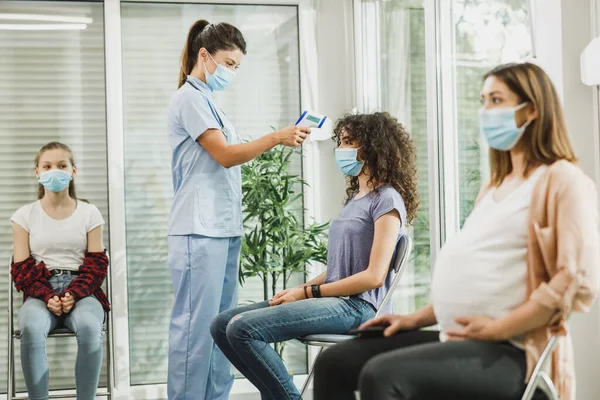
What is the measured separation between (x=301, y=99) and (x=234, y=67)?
108 centimetres

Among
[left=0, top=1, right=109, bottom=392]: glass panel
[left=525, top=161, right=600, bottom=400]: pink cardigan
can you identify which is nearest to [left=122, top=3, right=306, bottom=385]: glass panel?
[left=0, top=1, right=109, bottom=392]: glass panel

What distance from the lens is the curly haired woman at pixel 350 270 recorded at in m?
2.41

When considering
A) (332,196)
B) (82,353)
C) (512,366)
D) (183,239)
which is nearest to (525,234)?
(512,366)

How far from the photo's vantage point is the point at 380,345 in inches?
72.2

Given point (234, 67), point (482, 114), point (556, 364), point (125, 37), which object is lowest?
point (556, 364)

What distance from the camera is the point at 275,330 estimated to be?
240 cm

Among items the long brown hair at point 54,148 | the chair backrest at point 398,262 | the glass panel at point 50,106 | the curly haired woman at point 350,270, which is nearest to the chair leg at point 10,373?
the glass panel at point 50,106

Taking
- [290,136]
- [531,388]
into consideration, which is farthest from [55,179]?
[531,388]

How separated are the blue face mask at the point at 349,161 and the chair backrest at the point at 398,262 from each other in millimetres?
289

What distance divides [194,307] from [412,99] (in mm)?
1244

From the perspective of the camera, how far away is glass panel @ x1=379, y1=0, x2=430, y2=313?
322cm

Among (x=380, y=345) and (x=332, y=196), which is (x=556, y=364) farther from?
(x=332, y=196)

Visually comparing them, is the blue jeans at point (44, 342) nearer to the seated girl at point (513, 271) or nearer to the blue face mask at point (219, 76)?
the blue face mask at point (219, 76)

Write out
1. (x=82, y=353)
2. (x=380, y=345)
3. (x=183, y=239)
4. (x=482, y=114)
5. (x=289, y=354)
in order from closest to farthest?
(x=482, y=114), (x=380, y=345), (x=183, y=239), (x=82, y=353), (x=289, y=354)
